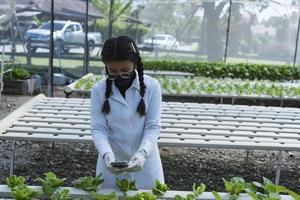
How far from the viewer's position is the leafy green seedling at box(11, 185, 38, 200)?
1.54 m

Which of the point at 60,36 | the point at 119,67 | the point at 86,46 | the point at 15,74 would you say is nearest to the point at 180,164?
the point at 119,67

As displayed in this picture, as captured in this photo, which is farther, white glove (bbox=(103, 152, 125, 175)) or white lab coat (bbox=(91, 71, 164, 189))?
white lab coat (bbox=(91, 71, 164, 189))

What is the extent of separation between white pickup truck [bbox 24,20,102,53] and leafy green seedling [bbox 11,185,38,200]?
7490mm

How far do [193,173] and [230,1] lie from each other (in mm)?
7193

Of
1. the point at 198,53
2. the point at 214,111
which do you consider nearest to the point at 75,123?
the point at 214,111

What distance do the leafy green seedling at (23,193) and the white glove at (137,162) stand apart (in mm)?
367

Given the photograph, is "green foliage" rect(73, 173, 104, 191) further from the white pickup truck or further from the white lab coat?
the white pickup truck

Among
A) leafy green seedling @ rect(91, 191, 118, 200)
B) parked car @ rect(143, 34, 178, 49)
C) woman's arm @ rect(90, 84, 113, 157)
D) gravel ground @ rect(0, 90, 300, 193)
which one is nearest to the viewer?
leafy green seedling @ rect(91, 191, 118, 200)

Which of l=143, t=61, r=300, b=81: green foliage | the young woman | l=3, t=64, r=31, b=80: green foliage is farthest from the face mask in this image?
l=143, t=61, r=300, b=81: green foliage

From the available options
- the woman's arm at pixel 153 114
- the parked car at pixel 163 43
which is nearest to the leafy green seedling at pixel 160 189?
the woman's arm at pixel 153 114

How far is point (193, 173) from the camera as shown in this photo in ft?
13.5

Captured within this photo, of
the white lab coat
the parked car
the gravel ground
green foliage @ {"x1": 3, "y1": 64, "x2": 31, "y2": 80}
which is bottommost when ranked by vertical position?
the gravel ground

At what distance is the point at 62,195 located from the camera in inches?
61.5

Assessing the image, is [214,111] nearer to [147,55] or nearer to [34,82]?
[34,82]
